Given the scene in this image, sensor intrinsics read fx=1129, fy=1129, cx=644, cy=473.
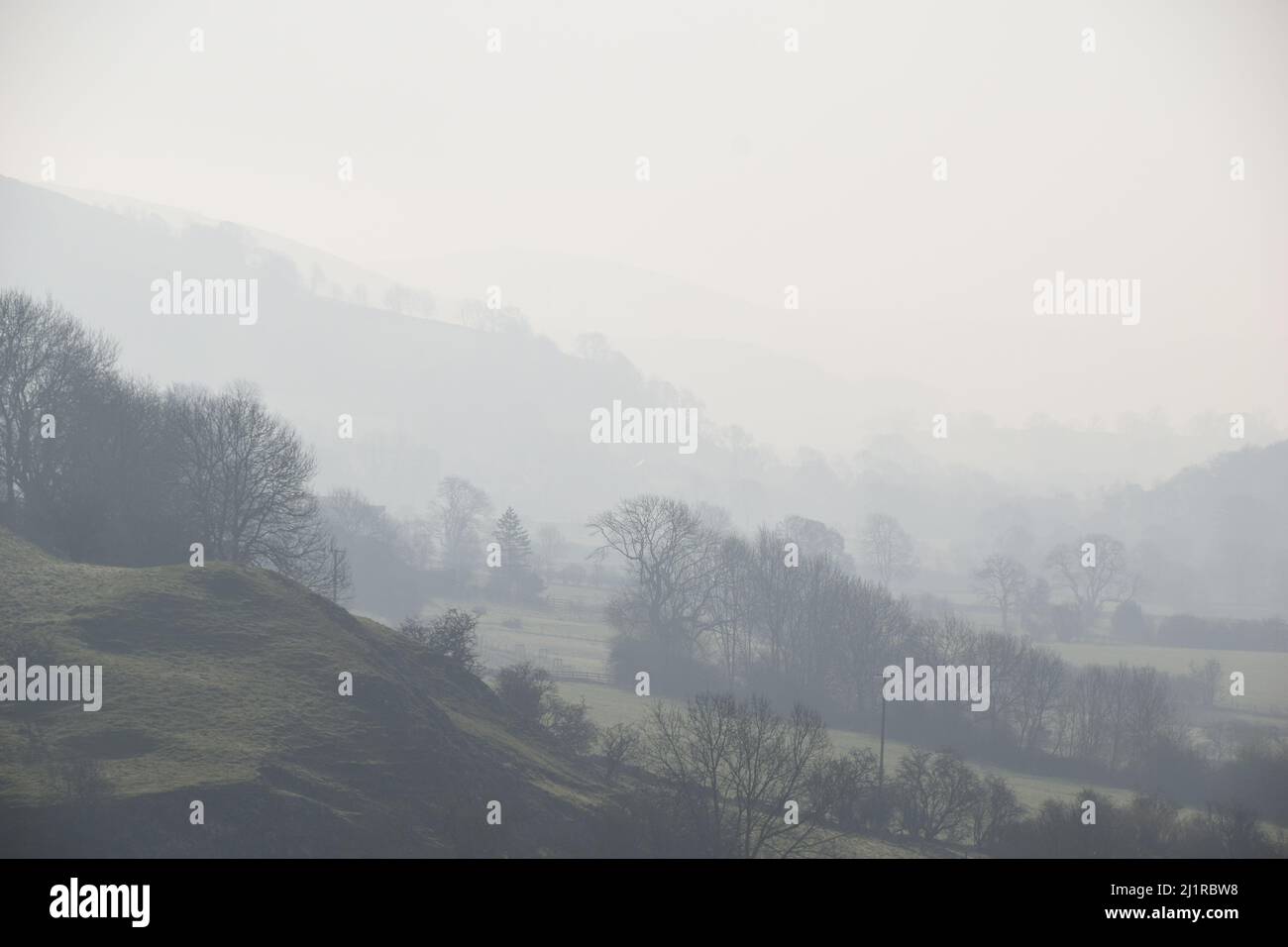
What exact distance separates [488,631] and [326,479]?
327ft

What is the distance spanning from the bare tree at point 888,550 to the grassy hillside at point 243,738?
10716 cm

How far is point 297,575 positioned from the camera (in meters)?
55.7

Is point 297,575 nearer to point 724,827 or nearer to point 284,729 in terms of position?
point 284,729

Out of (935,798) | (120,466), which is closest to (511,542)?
(120,466)

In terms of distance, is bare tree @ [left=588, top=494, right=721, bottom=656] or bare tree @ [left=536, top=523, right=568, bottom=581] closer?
bare tree @ [left=588, top=494, right=721, bottom=656]

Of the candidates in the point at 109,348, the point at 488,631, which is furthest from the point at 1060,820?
the point at 109,348

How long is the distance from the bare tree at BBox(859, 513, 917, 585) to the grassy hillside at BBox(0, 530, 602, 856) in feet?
352

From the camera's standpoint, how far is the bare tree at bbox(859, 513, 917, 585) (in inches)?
5630

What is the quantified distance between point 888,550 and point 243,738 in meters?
123

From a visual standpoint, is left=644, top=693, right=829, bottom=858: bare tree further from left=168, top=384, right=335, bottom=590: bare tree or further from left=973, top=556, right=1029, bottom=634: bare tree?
left=973, top=556, right=1029, bottom=634: bare tree

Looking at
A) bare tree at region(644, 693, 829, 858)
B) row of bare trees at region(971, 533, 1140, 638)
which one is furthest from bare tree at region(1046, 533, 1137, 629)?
bare tree at region(644, 693, 829, 858)

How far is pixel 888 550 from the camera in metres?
147

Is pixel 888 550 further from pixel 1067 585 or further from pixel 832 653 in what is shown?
pixel 832 653

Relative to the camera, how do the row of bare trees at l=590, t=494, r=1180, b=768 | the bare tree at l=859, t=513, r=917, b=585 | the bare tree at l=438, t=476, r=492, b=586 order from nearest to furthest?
1. the row of bare trees at l=590, t=494, r=1180, b=768
2. the bare tree at l=438, t=476, r=492, b=586
3. the bare tree at l=859, t=513, r=917, b=585
